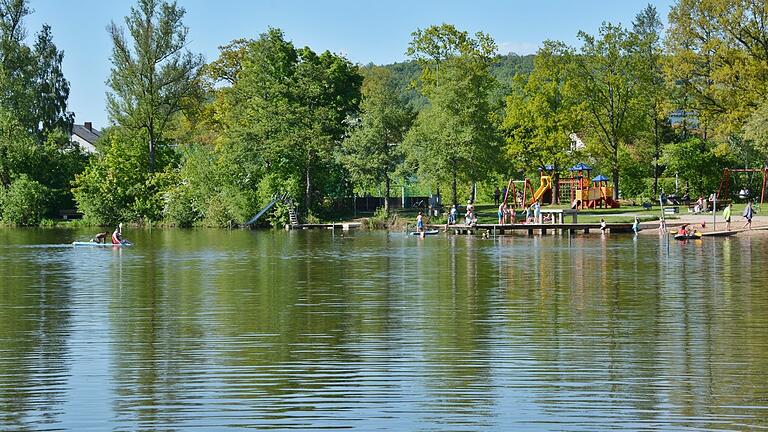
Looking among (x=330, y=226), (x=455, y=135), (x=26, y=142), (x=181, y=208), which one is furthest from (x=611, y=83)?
(x=26, y=142)

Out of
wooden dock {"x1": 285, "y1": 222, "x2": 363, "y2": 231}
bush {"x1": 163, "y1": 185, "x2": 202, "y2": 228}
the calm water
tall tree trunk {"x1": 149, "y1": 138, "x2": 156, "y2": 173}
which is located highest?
tall tree trunk {"x1": 149, "y1": 138, "x2": 156, "y2": 173}

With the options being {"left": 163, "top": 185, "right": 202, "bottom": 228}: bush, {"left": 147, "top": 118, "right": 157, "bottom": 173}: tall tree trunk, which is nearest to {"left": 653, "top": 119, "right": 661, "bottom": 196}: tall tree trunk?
{"left": 163, "top": 185, "right": 202, "bottom": 228}: bush

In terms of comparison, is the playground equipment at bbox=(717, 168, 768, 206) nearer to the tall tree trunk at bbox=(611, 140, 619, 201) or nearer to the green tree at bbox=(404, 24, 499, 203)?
the tall tree trunk at bbox=(611, 140, 619, 201)

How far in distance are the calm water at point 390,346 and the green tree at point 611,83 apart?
3996 centimetres

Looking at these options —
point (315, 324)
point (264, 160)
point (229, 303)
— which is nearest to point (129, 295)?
point (229, 303)

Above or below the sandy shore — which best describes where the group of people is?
above

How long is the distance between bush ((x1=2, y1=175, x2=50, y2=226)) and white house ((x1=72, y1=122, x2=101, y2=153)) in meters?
43.1

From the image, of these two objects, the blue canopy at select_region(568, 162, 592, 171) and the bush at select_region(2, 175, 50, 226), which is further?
the bush at select_region(2, 175, 50, 226)

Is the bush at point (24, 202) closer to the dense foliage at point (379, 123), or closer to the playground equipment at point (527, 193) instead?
the dense foliage at point (379, 123)

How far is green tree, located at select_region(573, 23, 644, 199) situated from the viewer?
81.4m

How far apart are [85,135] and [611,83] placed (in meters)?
80.6

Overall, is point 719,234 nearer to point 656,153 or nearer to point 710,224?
point 710,224

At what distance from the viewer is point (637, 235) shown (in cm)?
6084

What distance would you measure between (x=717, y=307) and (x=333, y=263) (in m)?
19.9
